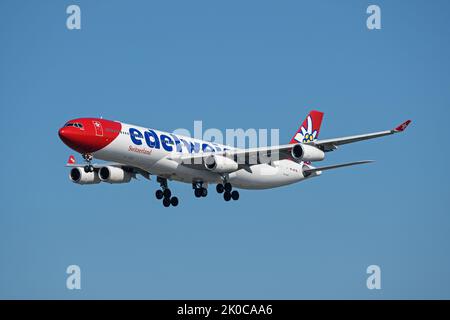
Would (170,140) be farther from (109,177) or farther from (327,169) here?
(327,169)

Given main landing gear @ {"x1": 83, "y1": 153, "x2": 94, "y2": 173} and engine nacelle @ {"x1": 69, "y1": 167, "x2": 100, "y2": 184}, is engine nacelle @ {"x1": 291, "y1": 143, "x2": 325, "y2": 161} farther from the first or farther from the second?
engine nacelle @ {"x1": 69, "y1": 167, "x2": 100, "y2": 184}

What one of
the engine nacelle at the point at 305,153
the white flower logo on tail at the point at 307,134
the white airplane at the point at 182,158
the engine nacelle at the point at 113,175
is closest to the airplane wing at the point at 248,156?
the white airplane at the point at 182,158

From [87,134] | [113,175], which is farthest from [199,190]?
[87,134]

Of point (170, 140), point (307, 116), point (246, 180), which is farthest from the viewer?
point (307, 116)

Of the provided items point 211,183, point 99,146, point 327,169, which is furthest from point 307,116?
point 99,146

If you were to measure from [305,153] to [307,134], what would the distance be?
16.9 metres

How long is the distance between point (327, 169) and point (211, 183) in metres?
10.7

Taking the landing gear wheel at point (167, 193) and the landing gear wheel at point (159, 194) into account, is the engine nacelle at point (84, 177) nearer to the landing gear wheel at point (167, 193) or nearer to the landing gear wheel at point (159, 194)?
the landing gear wheel at point (159, 194)

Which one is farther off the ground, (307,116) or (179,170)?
(307,116)

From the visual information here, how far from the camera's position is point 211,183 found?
7981 centimetres

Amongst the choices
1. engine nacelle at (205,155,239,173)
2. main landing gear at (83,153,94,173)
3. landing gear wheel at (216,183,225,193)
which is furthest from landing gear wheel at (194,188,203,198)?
main landing gear at (83,153,94,173)

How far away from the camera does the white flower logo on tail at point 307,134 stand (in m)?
90.8

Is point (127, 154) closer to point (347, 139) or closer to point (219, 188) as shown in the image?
point (219, 188)

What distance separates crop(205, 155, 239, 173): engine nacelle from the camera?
3007 inches
